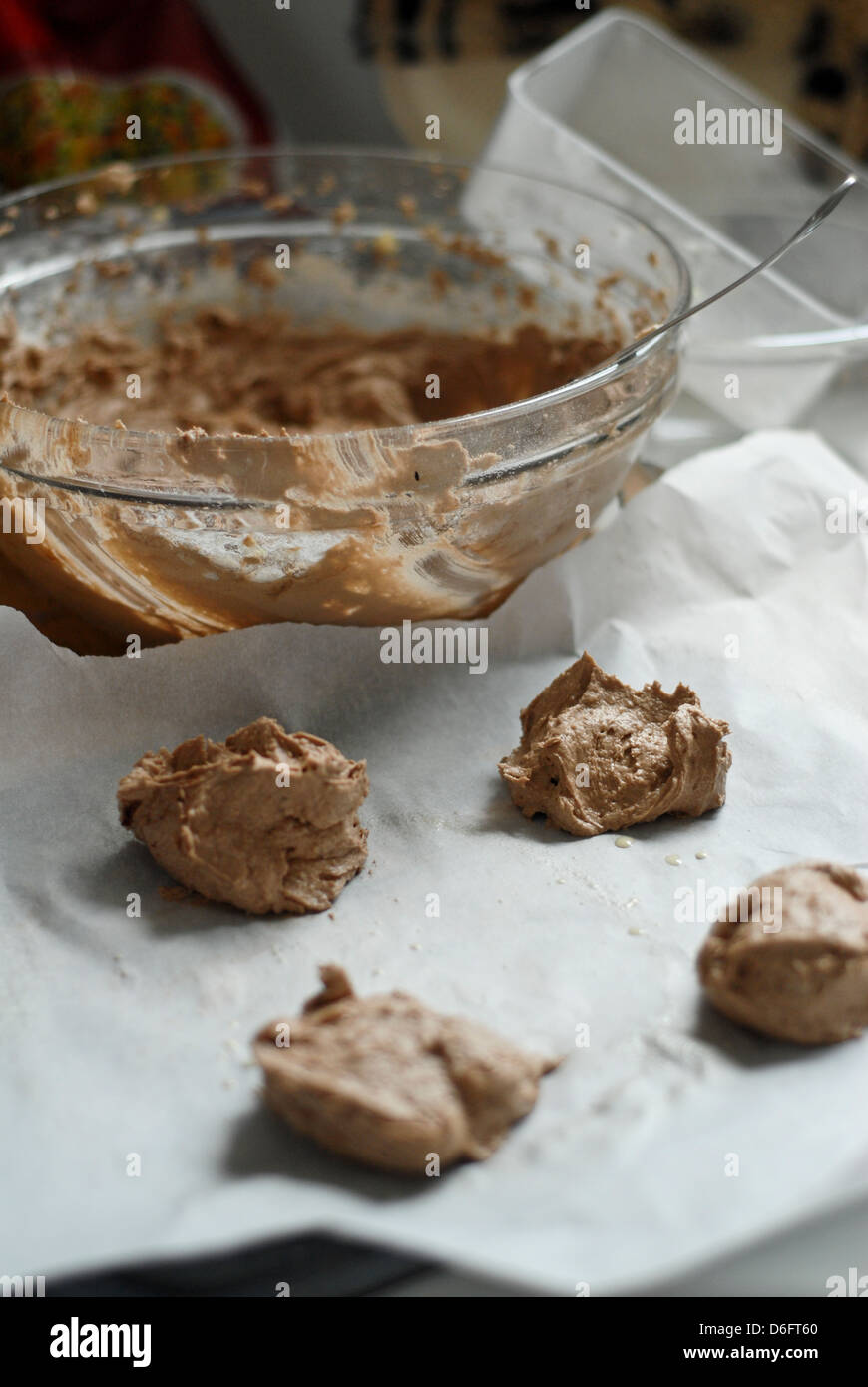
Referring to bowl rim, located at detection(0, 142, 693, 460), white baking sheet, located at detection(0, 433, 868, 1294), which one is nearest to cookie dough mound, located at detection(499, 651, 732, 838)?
white baking sheet, located at detection(0, 433, 868, 1294)

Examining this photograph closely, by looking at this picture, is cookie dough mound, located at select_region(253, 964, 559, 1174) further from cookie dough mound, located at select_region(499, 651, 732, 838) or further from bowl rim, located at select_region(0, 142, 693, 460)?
bowl rim, located at select_region(0, 142, 693, 460)

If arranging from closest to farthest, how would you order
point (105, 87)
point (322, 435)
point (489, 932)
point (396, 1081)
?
point (396, 1081) → point (489, 932) → point (322, 435) → point (105, 87)

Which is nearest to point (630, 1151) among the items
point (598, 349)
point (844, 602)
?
point (844, 602)

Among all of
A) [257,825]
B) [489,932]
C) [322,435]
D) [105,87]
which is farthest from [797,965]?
[105,87]

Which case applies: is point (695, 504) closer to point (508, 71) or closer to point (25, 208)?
point (25, 208)

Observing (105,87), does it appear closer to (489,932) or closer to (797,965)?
(489,932)

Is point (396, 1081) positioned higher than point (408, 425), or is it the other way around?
point (408, 425)

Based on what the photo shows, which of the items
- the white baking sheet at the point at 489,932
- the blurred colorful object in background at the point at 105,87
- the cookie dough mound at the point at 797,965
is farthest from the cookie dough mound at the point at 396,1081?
the blurred colorful object in background at the point at 105,87
